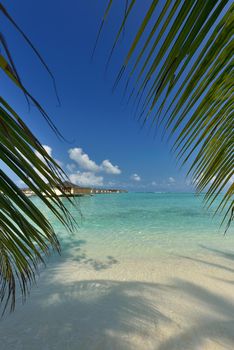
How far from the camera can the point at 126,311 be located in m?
3.61

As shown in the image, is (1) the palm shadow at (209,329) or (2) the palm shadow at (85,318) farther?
(2) the palm shadow at (85,318)

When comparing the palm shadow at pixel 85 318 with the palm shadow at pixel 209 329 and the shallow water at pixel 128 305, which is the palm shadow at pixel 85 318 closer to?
the shallow water at pixel 128 305

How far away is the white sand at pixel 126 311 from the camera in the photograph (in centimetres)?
292

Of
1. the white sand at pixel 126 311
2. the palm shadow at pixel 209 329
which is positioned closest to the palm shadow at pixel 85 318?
the white sand at pixel 126 311

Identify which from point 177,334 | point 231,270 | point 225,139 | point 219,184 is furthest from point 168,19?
point 231,270

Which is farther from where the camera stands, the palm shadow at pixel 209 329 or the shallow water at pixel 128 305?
the shallow water at pixel 128 305

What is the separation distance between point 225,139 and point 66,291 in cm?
449

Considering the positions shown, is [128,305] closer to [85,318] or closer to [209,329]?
[85,318]

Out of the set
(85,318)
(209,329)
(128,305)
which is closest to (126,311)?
(128,305)

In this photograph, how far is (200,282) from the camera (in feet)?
15.6

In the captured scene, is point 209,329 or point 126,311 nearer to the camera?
point 209,329

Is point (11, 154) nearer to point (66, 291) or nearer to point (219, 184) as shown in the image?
point (219, 184)

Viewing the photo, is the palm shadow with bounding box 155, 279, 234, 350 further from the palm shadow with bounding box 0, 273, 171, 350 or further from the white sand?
the palm shadow with bounding box 0, 273, 171, 350

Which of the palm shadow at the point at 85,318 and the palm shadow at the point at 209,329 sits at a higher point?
the palm shadow at the point at 209,329
